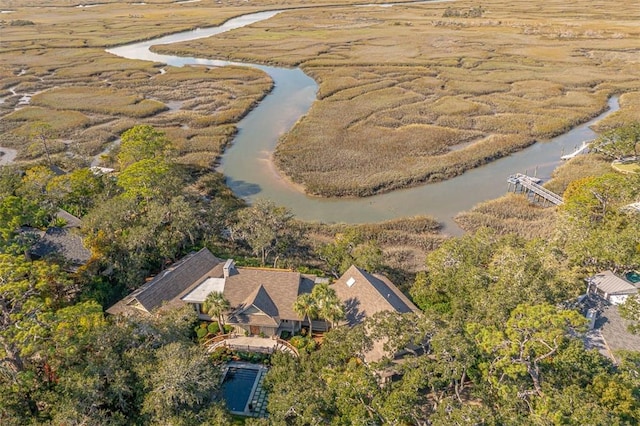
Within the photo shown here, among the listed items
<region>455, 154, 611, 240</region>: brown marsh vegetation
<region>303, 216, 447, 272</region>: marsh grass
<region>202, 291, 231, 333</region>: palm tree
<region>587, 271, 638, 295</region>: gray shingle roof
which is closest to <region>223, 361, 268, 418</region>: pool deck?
<region>202, 291, 231, 333</region>: palm tree

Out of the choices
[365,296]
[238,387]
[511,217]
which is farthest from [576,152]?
[238,387]

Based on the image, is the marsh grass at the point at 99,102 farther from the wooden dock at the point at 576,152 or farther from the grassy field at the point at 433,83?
the wooden dock at the point at 576,152

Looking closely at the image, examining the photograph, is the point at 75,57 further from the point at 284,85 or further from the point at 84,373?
the point at 84,373

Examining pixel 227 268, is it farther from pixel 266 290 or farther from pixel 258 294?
pixel 258 294

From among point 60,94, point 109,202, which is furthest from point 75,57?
point 109,202

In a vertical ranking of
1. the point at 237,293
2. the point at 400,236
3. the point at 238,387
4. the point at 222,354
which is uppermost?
the point at 237,293

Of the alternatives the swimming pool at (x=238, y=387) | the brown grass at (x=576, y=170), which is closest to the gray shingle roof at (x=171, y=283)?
the swimming pool at (x=238, y=387)
